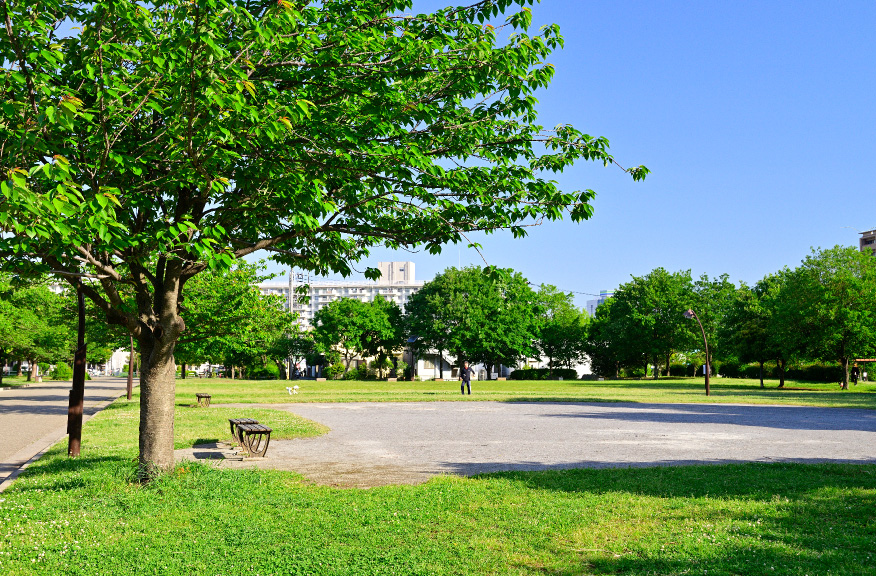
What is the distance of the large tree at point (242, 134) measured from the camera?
19.3ft

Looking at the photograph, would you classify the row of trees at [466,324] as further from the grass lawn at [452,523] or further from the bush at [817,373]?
the grass lawn at [452,523]

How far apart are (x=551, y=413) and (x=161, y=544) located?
1851cm

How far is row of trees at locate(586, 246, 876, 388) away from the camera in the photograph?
45.8 meters

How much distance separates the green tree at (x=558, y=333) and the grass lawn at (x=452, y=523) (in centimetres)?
7075

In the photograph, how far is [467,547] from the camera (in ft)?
20.0

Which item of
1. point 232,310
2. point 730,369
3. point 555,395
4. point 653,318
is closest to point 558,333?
point 653,318

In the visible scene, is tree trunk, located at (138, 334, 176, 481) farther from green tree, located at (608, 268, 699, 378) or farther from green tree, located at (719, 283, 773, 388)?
green tree, located at (608, 268, 699, 378)

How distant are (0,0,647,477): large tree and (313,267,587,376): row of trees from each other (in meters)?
56.8

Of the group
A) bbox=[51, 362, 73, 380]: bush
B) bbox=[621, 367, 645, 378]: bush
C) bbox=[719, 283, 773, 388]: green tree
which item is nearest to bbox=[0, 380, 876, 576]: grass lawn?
bbox=[719, 283, 773, 388]: green tree

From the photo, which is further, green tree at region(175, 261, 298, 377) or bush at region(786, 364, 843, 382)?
bush at region(786, 364, 843, 382)

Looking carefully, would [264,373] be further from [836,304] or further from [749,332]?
[836,304]

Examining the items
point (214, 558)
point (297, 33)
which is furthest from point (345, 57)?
point (214, 558)

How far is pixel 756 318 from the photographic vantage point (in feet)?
184

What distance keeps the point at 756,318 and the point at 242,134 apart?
186 ft
